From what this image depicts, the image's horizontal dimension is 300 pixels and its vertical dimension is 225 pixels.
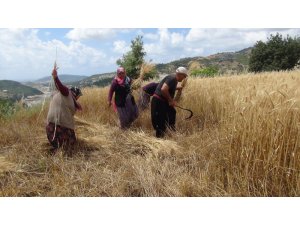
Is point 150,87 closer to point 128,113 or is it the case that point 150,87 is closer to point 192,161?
point 128,113

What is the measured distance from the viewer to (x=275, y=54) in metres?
29.9

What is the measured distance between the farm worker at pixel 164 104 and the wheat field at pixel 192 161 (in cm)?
40

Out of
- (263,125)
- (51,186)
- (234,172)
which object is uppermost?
(263,125)

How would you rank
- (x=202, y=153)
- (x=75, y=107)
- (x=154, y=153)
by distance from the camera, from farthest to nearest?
(x=75, y=107) → (x=154, y=153) → (x=202, y=153)

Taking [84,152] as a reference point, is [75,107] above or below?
above

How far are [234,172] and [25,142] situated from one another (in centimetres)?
361

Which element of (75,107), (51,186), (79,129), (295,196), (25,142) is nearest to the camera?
(295,196)

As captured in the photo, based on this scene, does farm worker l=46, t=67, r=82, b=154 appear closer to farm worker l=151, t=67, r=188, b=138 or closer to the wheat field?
the wheat field

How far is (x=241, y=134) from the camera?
302 cm

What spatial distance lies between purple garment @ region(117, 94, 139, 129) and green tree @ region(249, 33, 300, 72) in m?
25.4

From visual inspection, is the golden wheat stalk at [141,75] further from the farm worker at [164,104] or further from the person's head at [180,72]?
the person's head at [180,72]

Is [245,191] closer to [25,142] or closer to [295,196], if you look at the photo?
[295,196]

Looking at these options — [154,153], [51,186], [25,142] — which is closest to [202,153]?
[154,153]

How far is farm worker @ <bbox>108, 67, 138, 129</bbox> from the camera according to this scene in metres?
6.10
